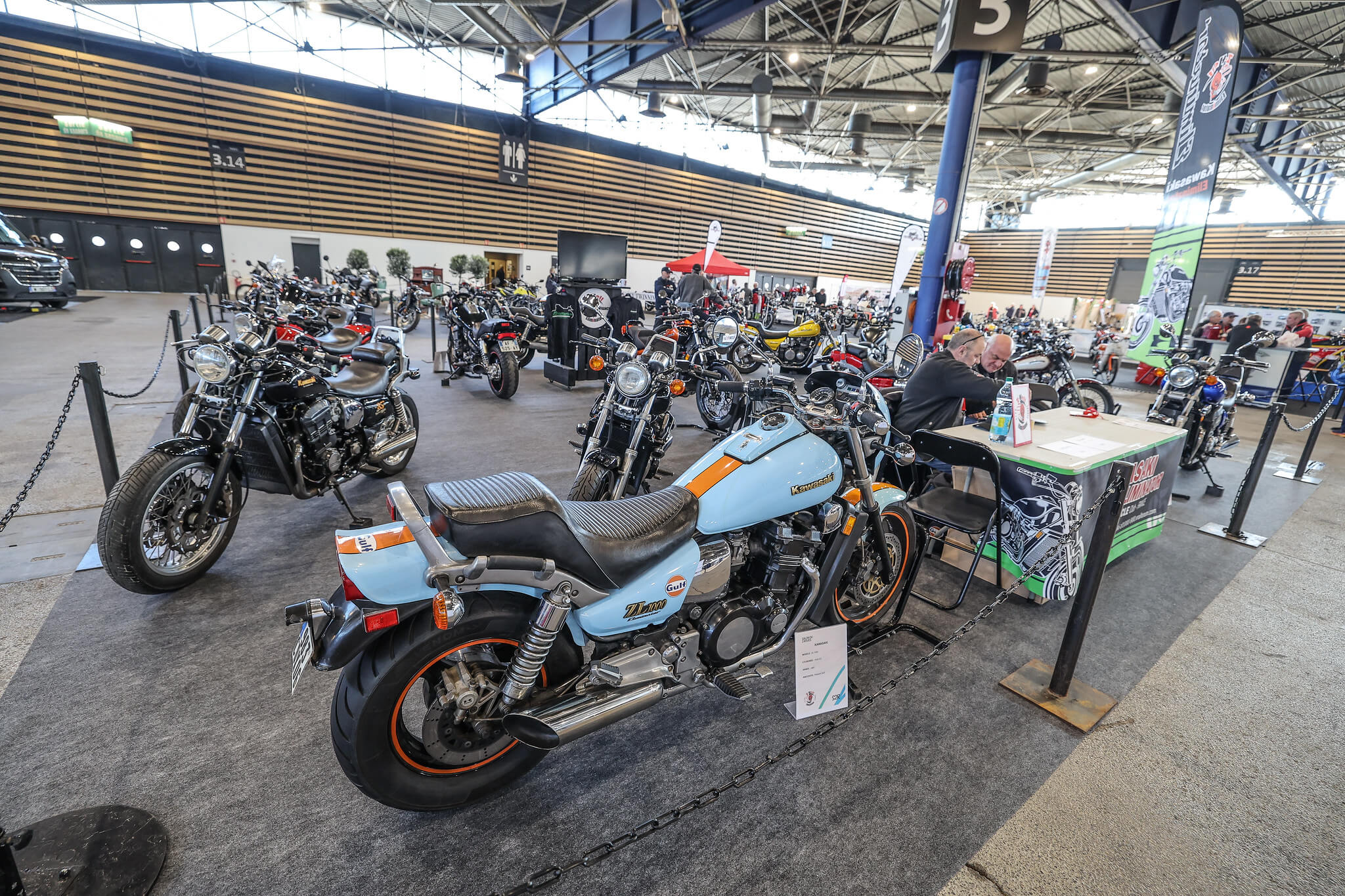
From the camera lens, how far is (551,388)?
7812 mm

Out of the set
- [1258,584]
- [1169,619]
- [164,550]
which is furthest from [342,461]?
[1258,584]

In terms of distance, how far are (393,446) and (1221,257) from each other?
32.5m

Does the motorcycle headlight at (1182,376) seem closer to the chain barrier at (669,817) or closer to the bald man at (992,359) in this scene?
the bald man at (992,359)

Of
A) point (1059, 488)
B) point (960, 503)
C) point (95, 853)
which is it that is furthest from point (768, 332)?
point (95, 853)

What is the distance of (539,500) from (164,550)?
2.19 m

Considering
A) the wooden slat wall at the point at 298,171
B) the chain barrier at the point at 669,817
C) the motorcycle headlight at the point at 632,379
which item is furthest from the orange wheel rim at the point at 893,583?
the wooden slat wall at the point at 298,171

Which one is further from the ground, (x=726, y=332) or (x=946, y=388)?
(x=726, y=332)

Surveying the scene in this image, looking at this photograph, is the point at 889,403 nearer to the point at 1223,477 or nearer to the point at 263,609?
the point at 263,609

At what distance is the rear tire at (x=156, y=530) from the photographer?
2.22m

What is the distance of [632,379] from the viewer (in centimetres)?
315

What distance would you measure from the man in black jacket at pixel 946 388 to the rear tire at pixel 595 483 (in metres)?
1.85

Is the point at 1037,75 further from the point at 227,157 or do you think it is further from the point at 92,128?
the point at 92,128

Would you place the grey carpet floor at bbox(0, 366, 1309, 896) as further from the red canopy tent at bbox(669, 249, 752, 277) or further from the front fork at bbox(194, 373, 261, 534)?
the red canopy tent at bbox(669, 249, 752, 277)

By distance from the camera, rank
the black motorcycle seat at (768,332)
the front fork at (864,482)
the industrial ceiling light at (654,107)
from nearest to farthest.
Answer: the front fork at (864,482)
the black motorcycle seat at (768,332)
the industrial ceiling light at (654,107)
